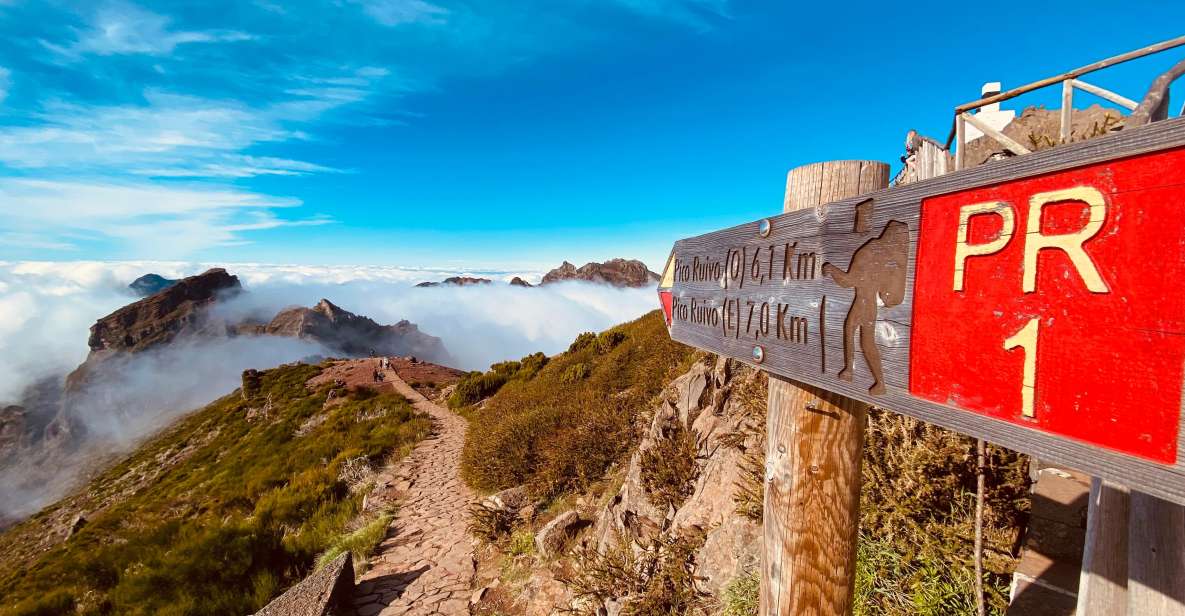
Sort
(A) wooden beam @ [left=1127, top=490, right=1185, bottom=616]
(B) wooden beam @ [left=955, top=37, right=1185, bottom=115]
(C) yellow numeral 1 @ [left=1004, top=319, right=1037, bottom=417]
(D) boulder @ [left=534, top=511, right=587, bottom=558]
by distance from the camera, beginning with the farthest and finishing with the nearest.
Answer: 1. (D) boulder @ [left=534, top=511, right=587, bottom=558]
2. (B) wooden beam @ [left=955, top=37, right=1185, bottom=115]
3. (A) wooden beam @ [left=1127, top=490, right=1185, bottom=616]
4. (C) yellow numeral 1 @ [left=1004, top=319, right=1037, bottom=417]

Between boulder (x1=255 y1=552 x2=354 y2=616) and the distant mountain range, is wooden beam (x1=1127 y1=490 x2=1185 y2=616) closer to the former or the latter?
boulder (x1=255 y1=552 x2=354 y2=616)

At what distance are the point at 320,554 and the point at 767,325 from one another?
9.19 metres

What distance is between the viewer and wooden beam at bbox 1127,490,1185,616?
1092mm

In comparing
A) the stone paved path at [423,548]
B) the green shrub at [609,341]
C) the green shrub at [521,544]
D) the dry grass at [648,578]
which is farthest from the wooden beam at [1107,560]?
the green shrub at [609,341]

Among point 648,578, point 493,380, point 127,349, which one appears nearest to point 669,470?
point 648,578

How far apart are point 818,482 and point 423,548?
24.3ft

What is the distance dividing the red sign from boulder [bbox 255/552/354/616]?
21.8ft

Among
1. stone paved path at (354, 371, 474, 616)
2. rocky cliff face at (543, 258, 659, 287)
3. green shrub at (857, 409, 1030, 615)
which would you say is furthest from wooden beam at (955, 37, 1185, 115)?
rocky cliff face at (543, 258, 659, 287)

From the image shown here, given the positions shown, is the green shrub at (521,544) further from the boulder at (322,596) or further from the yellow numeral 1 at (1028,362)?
the yellow numeral 1 at (1028,362)

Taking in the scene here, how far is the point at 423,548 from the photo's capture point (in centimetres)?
736

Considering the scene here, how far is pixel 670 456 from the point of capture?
536cm

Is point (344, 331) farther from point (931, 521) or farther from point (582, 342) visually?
point (931, 521)

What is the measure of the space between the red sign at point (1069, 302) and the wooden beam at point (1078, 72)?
2.28 m

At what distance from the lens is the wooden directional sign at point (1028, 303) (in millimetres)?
715
